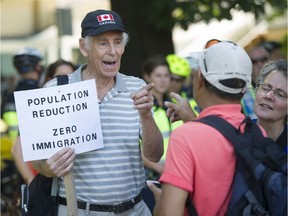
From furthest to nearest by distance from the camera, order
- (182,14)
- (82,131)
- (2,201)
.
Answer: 1. (182,14)
2. (2,201)
3. (82,131)

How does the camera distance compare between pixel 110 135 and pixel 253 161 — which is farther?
pixel 110 135

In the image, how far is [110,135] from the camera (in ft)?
15.9

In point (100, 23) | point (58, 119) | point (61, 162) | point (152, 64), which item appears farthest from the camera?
point (152, 64)

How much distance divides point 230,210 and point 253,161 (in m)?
0.26

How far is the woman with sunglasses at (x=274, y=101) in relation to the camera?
5000 mm

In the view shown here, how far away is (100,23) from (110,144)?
703mm

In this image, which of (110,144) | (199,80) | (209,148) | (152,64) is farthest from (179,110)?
(152,64)

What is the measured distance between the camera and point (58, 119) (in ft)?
15.6

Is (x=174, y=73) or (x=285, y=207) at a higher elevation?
(x=174, y=73)

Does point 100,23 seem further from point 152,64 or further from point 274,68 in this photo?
point 152,64

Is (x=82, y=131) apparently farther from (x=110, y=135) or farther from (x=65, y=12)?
(x=65, y=12)

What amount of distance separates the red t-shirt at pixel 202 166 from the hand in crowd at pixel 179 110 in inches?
26.8

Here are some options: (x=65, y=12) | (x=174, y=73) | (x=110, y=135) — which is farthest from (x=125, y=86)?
(x=65, y=12)


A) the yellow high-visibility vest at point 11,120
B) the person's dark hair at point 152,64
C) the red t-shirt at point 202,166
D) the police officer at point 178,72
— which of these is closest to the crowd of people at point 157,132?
the red t-shirt at point 202,166
